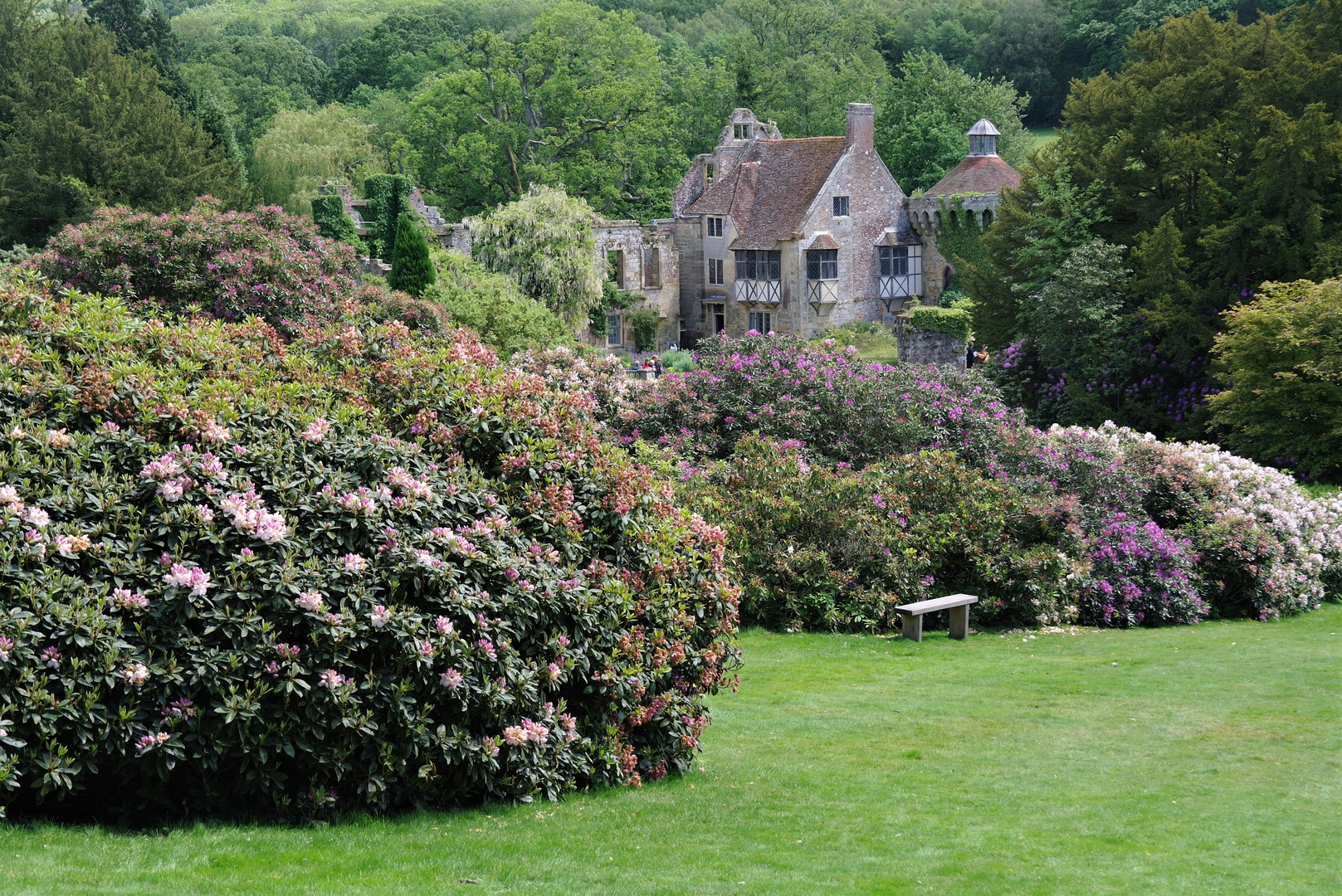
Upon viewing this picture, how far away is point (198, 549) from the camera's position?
6945mm

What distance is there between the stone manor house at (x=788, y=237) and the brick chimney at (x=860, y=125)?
5 cm

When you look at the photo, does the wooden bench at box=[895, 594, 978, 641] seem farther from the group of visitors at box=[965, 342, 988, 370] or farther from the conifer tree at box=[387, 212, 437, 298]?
the group of visitors at box=[965, 342, 988, 370]

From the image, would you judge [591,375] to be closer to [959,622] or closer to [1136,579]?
[959,622]

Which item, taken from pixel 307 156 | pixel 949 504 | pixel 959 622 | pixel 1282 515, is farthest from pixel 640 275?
pixel 959 622

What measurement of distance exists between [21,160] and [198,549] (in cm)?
3607

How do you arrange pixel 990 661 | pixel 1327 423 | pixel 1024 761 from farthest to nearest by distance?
pixel 1327 423
pixel 990 661
pixel 1024 761

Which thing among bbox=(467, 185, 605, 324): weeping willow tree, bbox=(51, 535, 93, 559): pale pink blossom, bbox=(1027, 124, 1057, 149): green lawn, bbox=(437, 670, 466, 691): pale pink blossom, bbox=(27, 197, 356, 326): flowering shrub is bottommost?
bbox=(437, 670, 466, 691): pale pink blossom

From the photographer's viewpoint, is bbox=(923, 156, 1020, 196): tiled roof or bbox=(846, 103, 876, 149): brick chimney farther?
bbox=(923, 156, 1020, 196): tiled roof

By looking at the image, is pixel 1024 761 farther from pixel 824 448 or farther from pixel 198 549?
pixel 824 448

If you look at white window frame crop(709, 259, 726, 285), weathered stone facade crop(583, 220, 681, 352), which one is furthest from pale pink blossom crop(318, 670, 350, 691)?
white window frame crop(709, 259, 726, 285)

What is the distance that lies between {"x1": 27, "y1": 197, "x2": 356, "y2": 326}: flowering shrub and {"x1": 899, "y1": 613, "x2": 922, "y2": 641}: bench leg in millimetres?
8657

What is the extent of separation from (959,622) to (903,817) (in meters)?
7.23

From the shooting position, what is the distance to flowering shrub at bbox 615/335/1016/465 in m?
17.7

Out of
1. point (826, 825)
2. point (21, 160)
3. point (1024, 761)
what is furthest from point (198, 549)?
point (21, 160)
